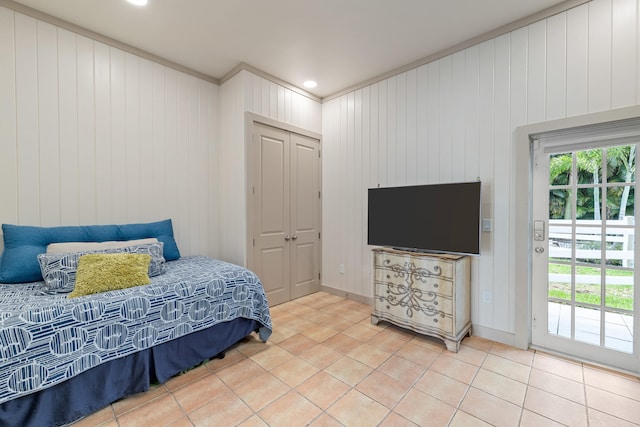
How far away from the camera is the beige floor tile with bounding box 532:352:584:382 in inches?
80.4

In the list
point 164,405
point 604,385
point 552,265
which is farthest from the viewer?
point 552,265

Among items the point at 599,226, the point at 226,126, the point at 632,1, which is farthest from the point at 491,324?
the point at 226,126

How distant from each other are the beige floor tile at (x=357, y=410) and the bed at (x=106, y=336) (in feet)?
3.40

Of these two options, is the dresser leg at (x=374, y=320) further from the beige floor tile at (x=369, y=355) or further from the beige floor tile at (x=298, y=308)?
the beige floor tile at (x=298, y=308)

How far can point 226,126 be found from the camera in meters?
3.40

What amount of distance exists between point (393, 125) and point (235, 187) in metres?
1.99

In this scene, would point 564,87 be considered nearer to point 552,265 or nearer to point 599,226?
point 599,226

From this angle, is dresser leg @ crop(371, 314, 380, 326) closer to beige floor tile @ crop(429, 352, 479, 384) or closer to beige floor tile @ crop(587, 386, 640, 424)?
beige floor tile @ crop(429, 352, 479, 384)

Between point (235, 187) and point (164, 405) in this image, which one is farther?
point (235, 187)

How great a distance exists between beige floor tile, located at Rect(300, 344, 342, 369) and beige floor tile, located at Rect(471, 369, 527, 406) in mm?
1027

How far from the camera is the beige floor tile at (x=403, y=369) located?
79.9 inches

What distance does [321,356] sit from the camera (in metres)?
2.33

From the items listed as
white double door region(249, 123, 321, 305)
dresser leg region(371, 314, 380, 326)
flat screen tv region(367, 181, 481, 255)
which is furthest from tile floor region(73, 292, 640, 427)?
white double door region(249, 123, 321, 305)

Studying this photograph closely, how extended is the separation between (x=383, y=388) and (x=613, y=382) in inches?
63.5
